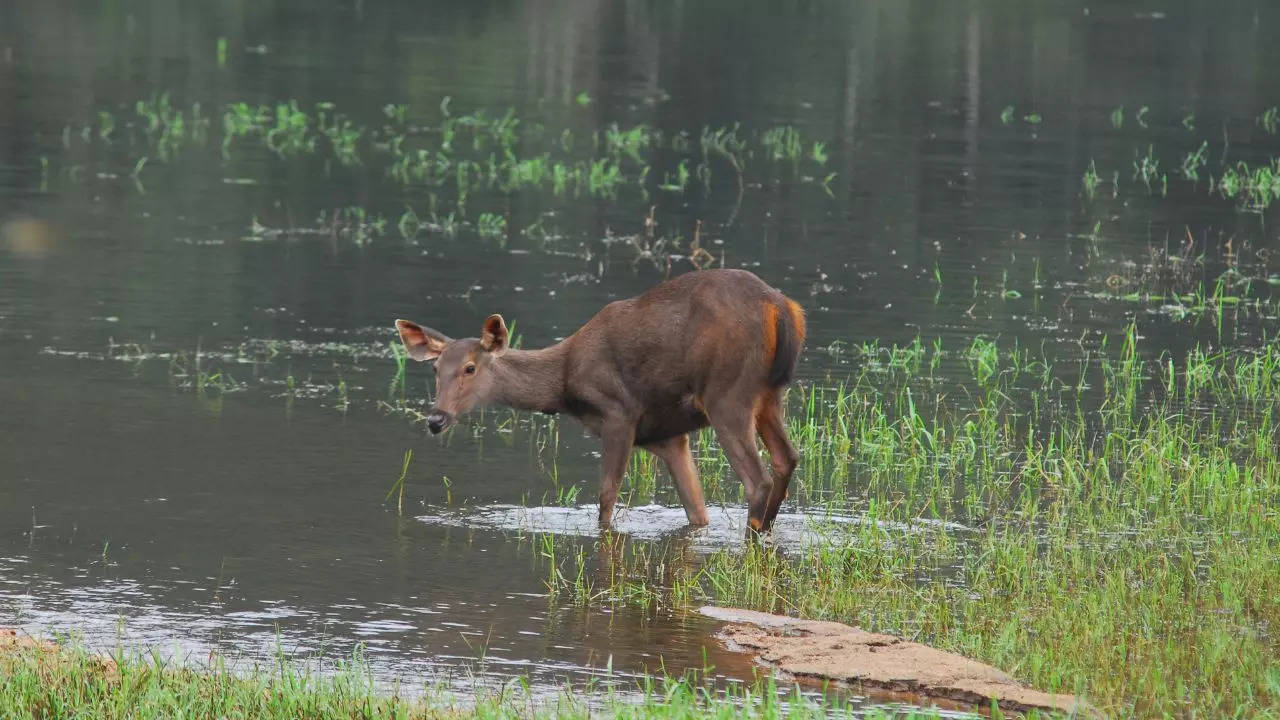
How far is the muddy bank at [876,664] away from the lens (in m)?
8.68

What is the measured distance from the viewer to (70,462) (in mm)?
12883

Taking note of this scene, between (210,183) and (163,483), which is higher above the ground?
(210,183)

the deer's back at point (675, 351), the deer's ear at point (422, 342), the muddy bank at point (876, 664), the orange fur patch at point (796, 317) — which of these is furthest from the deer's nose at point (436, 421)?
the muddy bank at point (876, 664)

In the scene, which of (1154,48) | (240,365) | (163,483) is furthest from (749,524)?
(1154,48)

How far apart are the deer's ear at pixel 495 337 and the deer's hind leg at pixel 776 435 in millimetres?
1565

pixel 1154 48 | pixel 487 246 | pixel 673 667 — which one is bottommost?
pixel 673 667

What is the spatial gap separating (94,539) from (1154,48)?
40837 mm

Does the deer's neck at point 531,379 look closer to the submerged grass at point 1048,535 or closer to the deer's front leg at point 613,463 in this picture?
the deer's front leg at point 613,463

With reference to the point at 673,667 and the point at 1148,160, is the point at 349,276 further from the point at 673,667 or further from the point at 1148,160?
the point at 1148,160

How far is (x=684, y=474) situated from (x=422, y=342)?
1.75m

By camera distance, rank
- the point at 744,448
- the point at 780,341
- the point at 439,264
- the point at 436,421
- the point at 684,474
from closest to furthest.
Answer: the point at 436,421, the point at 744,448, the point at 780,341, the point at 684,474, the point at 439,264

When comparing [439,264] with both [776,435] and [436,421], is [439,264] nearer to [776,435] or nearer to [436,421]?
[776,435]

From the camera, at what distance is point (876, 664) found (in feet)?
29.9

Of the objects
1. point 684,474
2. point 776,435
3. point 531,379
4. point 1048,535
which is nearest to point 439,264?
point 531,379
